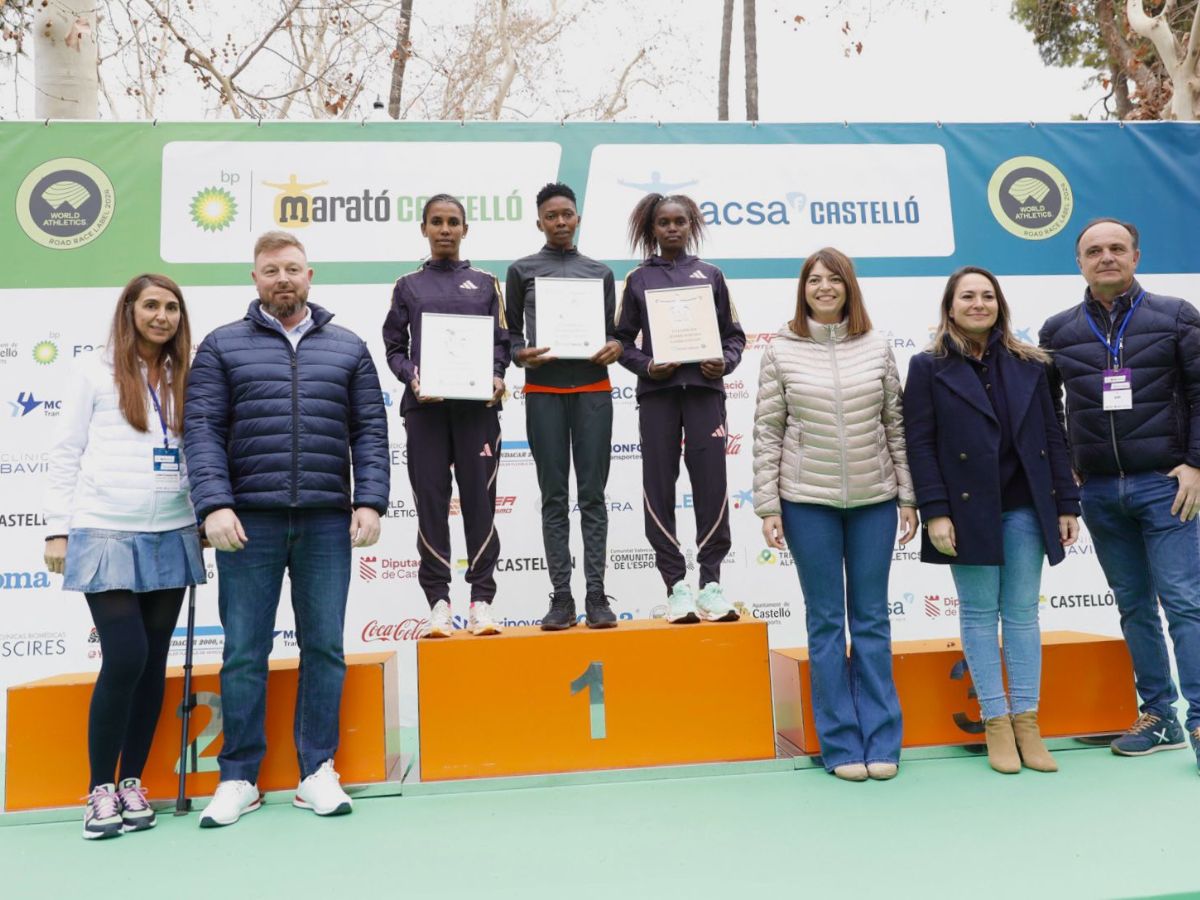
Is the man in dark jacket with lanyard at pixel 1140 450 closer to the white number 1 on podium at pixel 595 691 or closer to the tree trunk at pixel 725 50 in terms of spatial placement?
the white number 1 on podium at pixel 595 691

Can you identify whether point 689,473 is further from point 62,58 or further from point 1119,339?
point 62,58

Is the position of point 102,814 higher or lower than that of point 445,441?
lower

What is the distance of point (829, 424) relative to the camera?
2.94m

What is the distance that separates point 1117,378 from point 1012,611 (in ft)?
2.93

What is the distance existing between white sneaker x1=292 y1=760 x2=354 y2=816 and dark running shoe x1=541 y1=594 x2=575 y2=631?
2.80 ft

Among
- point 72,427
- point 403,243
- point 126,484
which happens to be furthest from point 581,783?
point 403,243

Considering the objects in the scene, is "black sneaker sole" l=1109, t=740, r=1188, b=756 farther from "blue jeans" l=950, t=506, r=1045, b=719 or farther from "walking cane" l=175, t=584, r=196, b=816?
"walking cane" l=175, t=584, r=196, b=816

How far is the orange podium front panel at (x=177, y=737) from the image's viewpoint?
2.84 meters

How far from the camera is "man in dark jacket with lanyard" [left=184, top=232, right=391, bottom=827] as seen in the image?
2670 mm

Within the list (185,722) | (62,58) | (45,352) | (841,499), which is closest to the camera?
(185,722)

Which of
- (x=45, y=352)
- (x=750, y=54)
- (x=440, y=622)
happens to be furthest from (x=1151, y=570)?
(x=750, y=54)

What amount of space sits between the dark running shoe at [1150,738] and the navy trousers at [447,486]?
235 cm

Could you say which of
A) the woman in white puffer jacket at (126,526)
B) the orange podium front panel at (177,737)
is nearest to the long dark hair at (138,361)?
the woman in white puffer jacket at (126,526)

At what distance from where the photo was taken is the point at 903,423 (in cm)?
302
